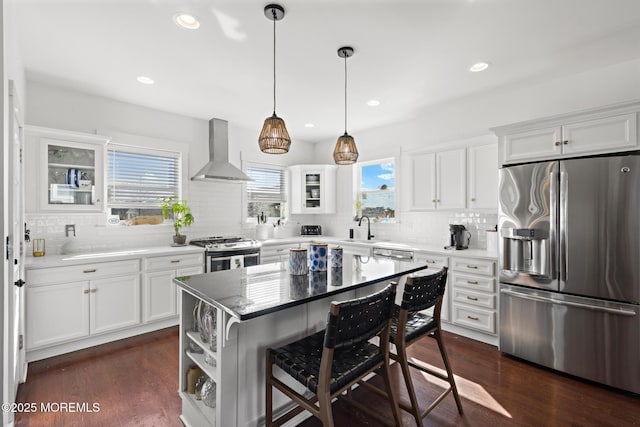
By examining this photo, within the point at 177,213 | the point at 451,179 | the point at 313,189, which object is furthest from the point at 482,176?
the point at 177,213

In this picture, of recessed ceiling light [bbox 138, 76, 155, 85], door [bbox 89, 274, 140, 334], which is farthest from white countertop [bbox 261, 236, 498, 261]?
recessed ceiling light [bbox 138, 76, 155, 85]

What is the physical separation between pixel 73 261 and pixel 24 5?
2.09 metres

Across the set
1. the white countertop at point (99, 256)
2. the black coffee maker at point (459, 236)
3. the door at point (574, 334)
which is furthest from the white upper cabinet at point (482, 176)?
the white countertop at point (99, 256)

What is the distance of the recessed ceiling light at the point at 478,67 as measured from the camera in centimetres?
288

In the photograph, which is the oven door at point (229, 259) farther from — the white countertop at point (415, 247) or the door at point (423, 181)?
the door at point (423, 181)

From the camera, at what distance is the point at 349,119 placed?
454 cm

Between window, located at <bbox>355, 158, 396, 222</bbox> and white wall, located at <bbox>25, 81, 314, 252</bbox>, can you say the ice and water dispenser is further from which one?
white wall, located at <bbox>25, 81, 314, 252</bbox>

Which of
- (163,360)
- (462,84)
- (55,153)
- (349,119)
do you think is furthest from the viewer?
(349,119)

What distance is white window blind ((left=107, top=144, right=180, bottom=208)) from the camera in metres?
3.84

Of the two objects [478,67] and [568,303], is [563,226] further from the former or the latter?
[478,67]

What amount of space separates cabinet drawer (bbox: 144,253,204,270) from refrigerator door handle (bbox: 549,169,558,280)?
3.66 m

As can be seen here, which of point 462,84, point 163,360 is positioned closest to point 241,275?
point 163,360

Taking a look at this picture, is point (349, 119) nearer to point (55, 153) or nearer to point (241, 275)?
point (241, 275)

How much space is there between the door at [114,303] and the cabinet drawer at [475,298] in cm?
352
